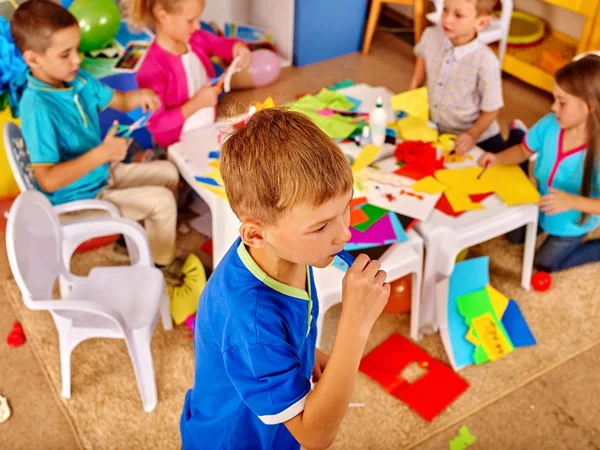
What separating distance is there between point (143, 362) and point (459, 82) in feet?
4.81

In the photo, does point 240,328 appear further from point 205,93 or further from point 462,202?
point 205,93

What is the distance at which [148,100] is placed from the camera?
7.21 feet

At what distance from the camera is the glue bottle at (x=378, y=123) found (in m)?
1.99

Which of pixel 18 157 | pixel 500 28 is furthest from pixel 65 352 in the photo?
pixel 500 28

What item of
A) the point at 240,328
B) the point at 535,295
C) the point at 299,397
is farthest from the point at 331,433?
the point at 535,295

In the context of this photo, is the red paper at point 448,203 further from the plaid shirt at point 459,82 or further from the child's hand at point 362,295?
the child's hand at point 362,295

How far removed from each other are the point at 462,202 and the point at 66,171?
1.23m

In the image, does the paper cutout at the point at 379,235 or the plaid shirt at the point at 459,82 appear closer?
the paper cutout at the point at 379,235

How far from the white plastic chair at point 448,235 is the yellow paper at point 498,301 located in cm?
20

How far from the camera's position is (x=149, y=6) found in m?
2.19

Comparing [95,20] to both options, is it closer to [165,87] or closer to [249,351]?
[165,87]

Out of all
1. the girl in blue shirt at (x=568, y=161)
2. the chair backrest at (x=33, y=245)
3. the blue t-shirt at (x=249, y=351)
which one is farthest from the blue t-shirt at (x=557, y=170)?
the chair backrest at (x=33, y=245)

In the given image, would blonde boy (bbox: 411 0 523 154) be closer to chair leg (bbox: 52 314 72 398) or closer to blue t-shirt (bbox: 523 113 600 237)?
blue t-shirt (bbox: 523 113 600 237)

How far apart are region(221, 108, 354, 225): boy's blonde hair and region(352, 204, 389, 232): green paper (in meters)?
0.86
